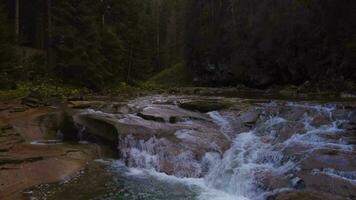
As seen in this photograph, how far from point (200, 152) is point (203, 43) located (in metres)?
32.9

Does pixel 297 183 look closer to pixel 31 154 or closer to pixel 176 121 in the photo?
pixel 176 121

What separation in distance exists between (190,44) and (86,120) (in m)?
32.5

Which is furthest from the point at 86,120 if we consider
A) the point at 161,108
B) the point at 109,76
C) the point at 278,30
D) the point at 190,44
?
the point at 190,44

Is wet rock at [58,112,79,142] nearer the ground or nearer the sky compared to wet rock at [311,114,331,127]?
nearer the ground

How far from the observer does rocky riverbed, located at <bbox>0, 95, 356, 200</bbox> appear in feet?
32.6

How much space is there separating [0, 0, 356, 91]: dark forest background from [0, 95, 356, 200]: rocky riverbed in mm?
9345

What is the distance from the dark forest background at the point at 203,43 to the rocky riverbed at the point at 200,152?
9.35 m

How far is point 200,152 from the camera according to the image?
12617mm

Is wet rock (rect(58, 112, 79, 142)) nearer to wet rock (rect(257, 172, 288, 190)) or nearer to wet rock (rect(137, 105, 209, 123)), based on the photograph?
wet rock (rect(137, 105, 209, 123))

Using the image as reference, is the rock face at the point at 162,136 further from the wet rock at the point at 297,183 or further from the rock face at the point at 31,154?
the wet rock at the point at 297,183

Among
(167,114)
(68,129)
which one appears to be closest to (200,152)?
(167,114)

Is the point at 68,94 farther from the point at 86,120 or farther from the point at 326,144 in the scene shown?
the point at 326,144

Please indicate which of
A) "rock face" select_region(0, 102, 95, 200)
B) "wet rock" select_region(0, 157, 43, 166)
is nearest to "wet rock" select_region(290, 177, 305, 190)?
"rock face" select_region(0, 102, 95, 200)

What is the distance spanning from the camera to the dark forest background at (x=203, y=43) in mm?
25781
